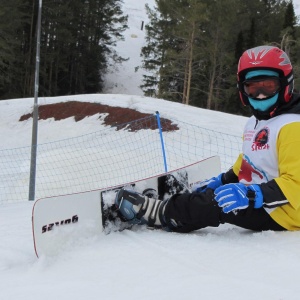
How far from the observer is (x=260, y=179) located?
2734 mm

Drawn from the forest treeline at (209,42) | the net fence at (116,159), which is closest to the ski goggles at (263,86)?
the net fence at (116,159)

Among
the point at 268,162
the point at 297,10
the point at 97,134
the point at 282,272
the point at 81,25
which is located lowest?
the point at 97,134

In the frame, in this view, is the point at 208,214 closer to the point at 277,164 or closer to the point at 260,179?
A: the point at 260,179

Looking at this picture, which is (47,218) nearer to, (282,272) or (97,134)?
(282,272)

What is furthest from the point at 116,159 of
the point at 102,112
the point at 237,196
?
the point at 237,196

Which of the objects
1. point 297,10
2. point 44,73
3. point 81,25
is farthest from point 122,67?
point 297,10

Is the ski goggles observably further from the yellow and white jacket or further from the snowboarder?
the yellow and white jacket

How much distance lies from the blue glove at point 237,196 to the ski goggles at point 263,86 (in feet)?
2.13

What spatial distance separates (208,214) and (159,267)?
0.64m

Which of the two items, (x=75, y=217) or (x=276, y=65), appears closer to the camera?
(x=276, y=65)

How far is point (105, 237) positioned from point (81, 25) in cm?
3371

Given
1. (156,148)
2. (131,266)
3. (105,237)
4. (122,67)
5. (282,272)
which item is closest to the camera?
(282,272)

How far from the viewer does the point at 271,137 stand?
2.55 m

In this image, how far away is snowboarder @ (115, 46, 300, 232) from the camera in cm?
238
